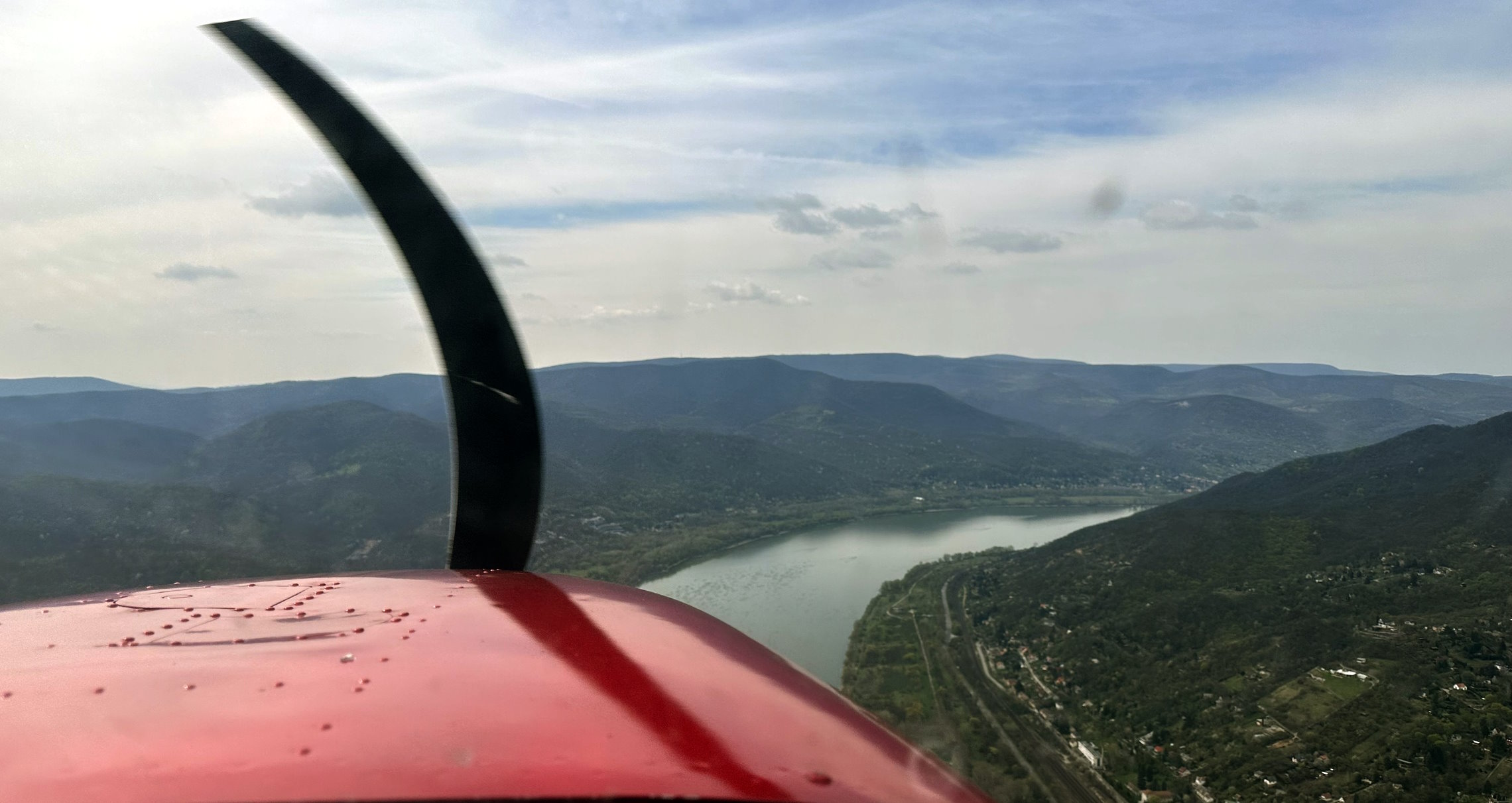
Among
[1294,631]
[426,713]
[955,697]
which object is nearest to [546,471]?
[955,697]

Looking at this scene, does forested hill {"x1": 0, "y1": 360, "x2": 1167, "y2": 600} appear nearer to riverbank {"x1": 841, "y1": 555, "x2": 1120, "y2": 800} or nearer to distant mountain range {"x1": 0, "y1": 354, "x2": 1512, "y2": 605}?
distant mountain range {"x1": 0, "y1": 354, "x2": 1512, "y2": 605}

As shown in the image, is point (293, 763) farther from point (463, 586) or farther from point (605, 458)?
point (605, 458)

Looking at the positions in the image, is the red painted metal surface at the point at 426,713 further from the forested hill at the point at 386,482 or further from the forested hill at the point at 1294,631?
the forested hill at the point at 386,482

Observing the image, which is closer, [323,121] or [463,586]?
[463,586]

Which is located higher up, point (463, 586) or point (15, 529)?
point (463, 586)

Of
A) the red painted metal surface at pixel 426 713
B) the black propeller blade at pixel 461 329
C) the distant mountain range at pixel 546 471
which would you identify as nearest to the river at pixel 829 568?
the distant mountain range at pixel 546 471

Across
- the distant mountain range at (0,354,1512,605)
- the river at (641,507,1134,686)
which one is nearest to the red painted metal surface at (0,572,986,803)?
the river at (641,507,1134,686)

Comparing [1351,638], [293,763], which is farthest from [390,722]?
[1351,638]
